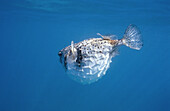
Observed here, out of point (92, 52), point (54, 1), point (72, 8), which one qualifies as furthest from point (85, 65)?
point (72, 8)

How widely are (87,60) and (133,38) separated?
1.49 meters

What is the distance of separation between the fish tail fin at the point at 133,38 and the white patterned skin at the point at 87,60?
707 mm

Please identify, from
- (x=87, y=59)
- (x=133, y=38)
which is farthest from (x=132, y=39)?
(x=87, y=59)

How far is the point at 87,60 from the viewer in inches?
148

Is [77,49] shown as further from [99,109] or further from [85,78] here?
[99,109]

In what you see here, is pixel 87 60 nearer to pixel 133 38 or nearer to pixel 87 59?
pixel 87 59

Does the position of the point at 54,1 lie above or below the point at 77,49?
above

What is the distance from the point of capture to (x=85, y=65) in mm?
3787

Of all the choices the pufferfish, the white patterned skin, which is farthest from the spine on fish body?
the white patterned skin

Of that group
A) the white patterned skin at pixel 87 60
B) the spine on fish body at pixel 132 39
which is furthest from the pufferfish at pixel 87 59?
the spine on fish body at pixel 132 39

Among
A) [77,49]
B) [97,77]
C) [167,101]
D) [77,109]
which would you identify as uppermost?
[77,49]

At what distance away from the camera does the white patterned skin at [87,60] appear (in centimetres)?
379

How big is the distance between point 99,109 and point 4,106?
13.8 m

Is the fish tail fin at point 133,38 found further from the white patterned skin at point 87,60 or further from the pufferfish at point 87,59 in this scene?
the white patterned skin at point 87,60
